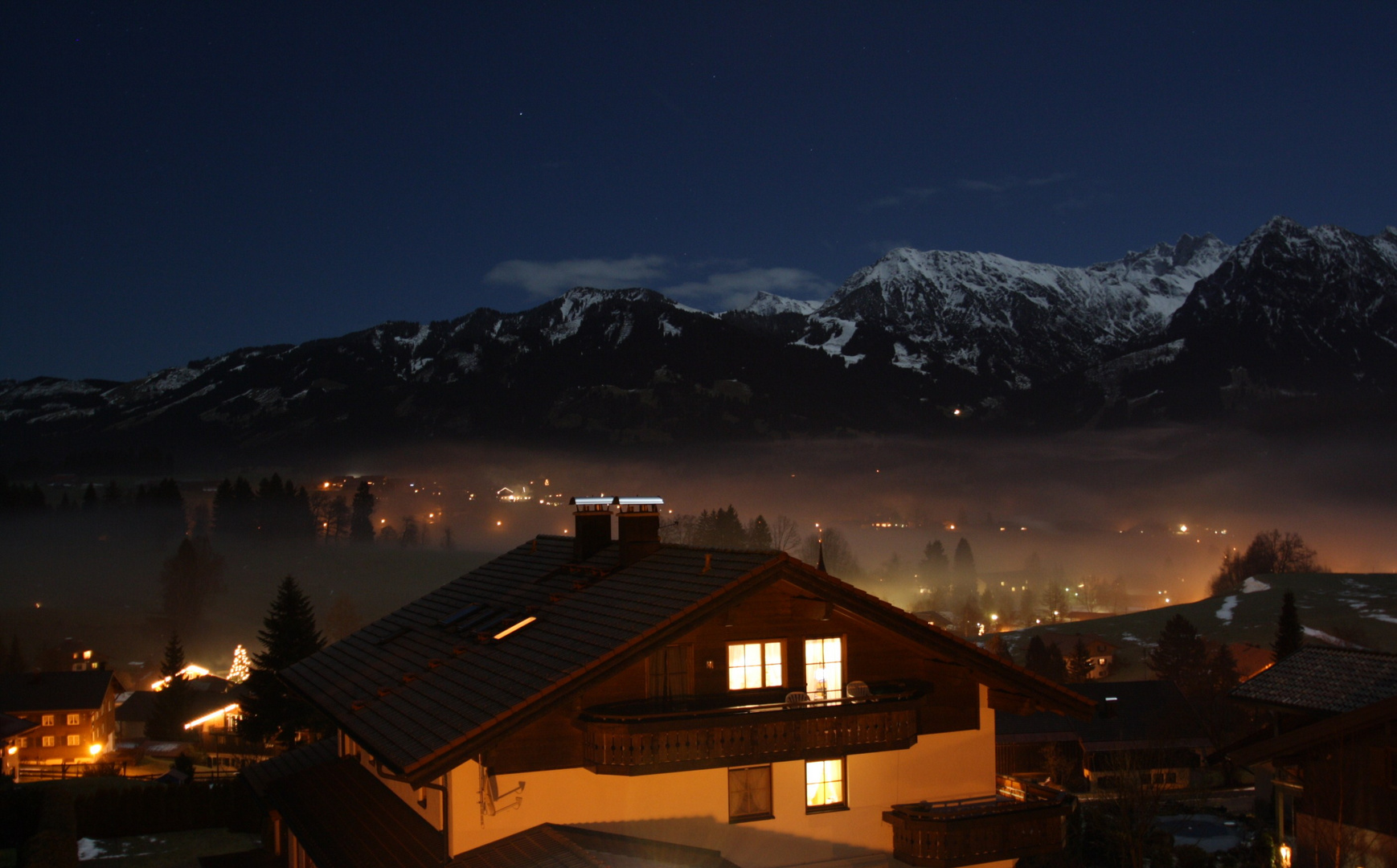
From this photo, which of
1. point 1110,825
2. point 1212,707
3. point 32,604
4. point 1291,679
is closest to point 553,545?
point 1291,679

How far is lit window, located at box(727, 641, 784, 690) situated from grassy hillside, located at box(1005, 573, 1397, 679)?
13855 centimetres

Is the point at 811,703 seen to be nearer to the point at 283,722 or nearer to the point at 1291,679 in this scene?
the point at 1291,679

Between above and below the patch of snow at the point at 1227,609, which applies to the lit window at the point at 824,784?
above

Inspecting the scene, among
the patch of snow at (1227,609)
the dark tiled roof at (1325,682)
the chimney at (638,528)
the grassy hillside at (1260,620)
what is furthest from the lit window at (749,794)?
the patch of snow at (1227,609)

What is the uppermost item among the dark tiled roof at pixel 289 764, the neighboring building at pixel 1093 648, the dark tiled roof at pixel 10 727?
the dark tiled roof at pixel 289 764

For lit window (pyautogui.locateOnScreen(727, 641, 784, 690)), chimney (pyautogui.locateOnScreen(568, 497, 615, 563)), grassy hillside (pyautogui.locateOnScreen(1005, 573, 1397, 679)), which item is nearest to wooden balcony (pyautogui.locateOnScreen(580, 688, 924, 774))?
lit window (pyautogui.locateOnScreen(727, 641, 784, 690))

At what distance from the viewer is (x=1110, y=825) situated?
1661 inches

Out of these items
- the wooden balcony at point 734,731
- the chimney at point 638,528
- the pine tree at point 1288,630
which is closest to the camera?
the wooden balcony at point 734,731

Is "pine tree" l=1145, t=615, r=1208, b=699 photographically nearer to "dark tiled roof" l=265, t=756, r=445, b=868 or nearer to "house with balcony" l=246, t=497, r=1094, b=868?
"house with balcony" l=246, t=497, r=1094, b=868

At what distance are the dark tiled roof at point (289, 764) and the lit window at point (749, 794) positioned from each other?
13.8 metres

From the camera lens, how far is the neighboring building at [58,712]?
92.6 metres

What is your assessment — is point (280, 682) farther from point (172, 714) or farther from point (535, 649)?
point (535, 649)

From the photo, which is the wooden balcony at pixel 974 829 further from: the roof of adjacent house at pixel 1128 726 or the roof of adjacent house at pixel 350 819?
the roof of adjacent house at pixel 1128 726

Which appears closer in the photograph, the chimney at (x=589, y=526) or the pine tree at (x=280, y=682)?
the chimney at (x=589, y=526)
